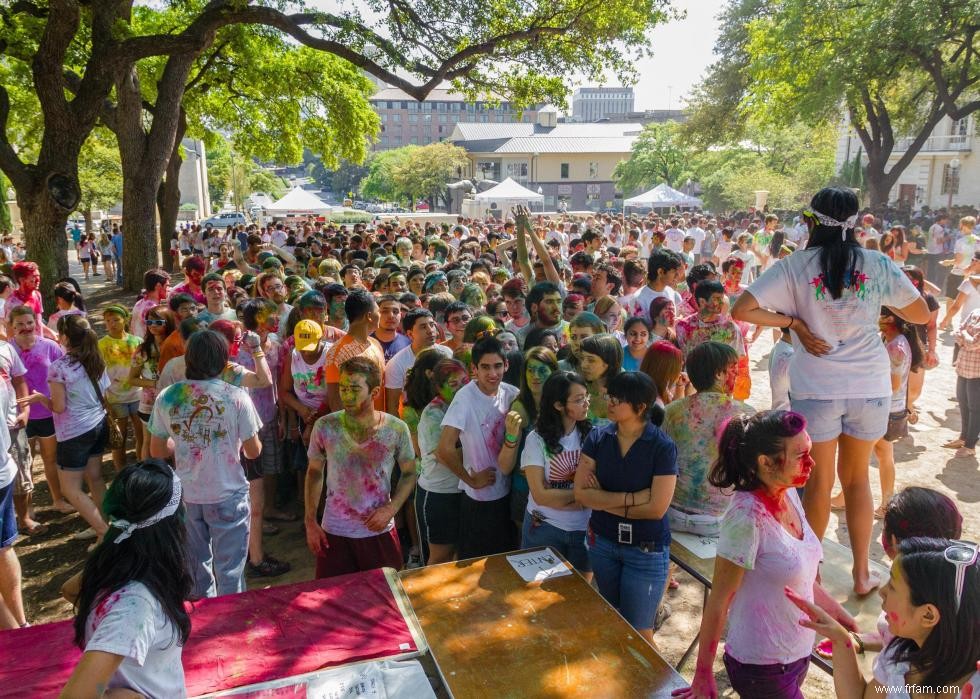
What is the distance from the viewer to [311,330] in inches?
192

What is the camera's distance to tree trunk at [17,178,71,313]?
10.7m

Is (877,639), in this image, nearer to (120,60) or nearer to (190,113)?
(120,60)

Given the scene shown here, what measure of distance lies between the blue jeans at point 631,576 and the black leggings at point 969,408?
16.5 feet

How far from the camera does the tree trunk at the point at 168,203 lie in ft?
68.8

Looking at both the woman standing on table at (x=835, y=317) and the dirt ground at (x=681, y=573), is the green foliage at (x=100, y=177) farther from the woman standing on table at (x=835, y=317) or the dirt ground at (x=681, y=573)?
the woman standing on table at (x=835, y=317)

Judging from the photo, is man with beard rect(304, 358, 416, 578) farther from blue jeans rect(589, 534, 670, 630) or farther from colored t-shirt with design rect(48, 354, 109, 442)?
colored t-shirt with design rect(48, 354, 109, 442)

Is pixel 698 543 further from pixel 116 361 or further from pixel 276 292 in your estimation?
pixel 116 361

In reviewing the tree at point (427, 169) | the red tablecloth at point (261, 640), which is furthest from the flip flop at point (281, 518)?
the tree at point (427, 169)

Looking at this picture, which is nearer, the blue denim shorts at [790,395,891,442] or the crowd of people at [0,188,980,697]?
the crowd of people at [0,188,980,697]

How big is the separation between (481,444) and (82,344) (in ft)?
10.7

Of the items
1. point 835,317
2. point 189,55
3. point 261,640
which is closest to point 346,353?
point 261,640

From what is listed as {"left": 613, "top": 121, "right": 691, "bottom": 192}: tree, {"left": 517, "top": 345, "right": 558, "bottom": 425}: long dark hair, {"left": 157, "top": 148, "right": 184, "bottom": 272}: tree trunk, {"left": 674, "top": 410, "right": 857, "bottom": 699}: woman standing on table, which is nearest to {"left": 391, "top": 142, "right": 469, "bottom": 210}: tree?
{"left": 613, "top": 121, "right": 691, "bottom": 192}: tree

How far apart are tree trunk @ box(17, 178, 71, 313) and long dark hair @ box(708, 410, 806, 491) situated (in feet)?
37.5

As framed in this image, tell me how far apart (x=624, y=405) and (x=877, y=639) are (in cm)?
123
